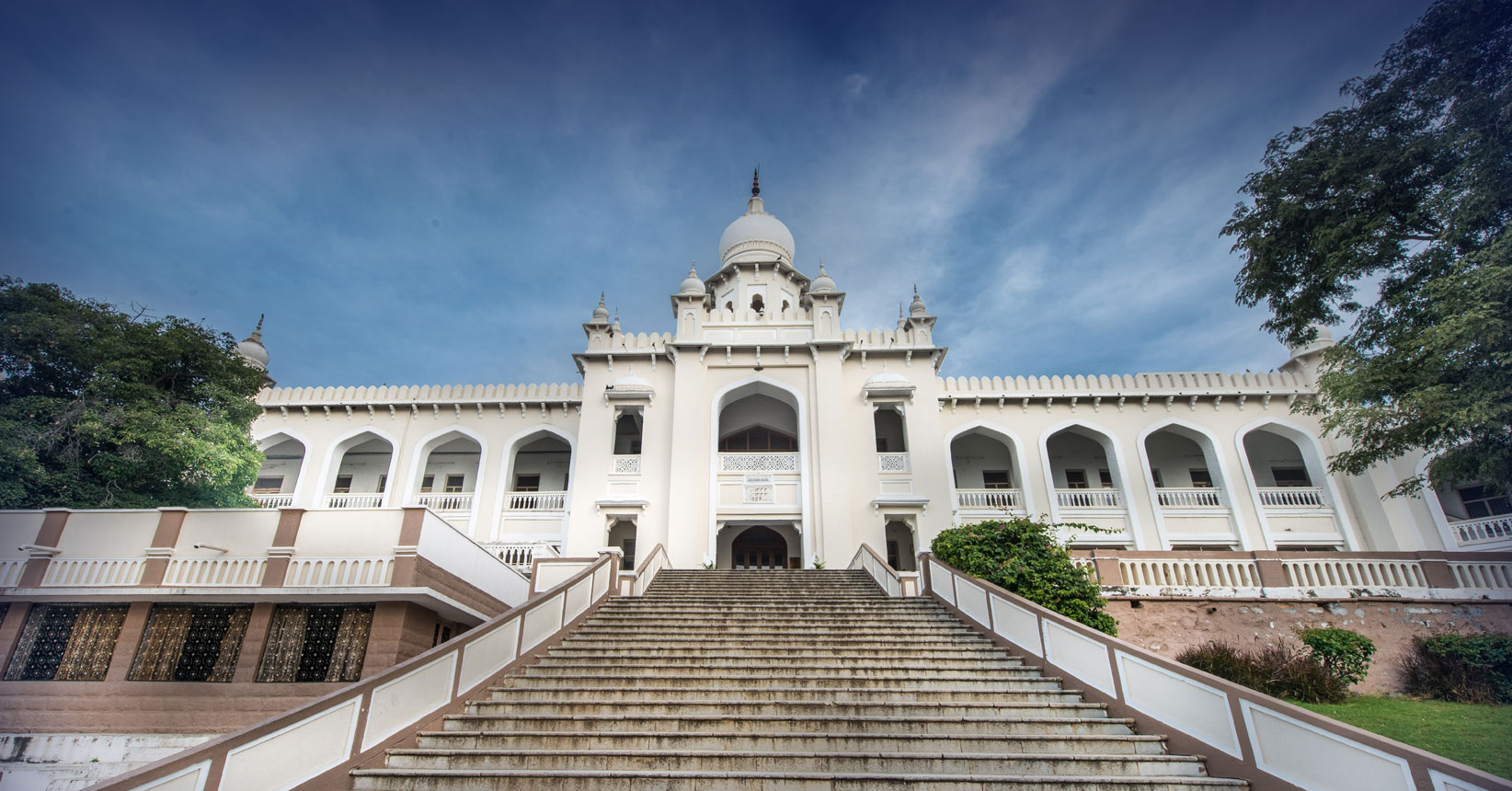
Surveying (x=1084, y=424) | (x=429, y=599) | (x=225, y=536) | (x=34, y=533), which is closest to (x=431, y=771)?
(x=429, y=599)

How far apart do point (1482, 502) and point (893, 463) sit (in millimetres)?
14854

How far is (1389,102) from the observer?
973 centimetres

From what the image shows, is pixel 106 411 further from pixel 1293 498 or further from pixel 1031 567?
pixel 1293 498

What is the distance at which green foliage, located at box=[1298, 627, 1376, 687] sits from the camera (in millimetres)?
9812

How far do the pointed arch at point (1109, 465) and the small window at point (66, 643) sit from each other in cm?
1886

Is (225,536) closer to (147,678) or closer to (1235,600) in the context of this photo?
(147,678)

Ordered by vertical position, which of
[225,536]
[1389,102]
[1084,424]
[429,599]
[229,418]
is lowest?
[429,599]

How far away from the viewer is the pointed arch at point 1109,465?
1785cm

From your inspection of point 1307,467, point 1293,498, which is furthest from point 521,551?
point 1307,467

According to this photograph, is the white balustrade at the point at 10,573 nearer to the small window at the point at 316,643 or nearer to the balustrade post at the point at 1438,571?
the small window at the point at 316,643

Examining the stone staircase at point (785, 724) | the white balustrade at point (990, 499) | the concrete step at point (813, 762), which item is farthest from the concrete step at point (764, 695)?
the white balustrade at point (990, 499)

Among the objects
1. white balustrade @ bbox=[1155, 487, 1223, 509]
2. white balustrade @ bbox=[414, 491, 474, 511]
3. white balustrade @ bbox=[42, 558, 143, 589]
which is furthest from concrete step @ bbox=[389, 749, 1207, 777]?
white balustrade @ bbox=[1155, 487, 1223, 509]

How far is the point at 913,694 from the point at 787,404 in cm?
1352

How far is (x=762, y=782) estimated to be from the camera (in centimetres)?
490
